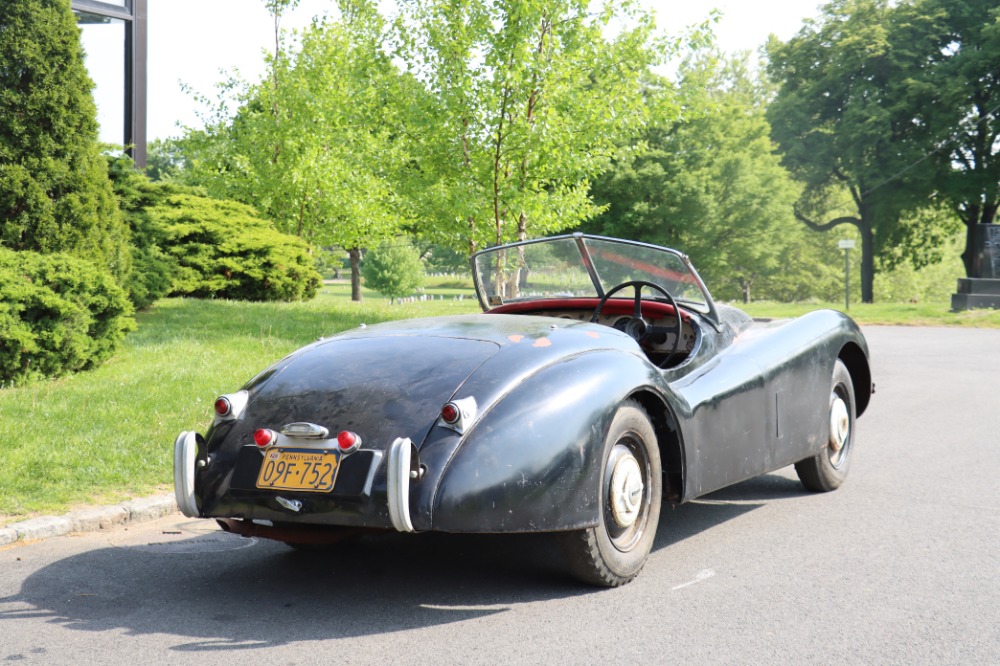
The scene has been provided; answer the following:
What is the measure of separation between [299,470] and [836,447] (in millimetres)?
3765

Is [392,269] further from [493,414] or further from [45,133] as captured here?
[493,414]

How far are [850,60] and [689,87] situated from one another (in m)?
30.1

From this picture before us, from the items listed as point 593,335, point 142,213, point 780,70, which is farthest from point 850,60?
point 593,335

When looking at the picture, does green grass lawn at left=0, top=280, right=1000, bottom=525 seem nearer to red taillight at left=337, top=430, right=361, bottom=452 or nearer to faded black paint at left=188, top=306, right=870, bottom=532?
faded black paint at left=188, top=306, right=870, bottom=532

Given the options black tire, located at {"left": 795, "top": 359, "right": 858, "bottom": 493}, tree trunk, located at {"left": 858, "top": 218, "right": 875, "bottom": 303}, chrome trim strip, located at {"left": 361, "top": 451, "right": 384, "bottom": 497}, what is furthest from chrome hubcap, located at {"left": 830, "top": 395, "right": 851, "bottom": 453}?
tree trunk, located at {"left": 858, "top": 218, "right": 875, "bottom": 303}

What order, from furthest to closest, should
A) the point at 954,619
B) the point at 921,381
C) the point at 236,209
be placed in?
1. the point at 236,209
2. the point at 921,381
3. the point at 954,619

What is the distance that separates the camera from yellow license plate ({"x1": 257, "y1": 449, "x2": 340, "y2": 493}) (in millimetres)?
3771

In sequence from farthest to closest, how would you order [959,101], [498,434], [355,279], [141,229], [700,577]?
[959,101]
[355,279]
[141,229]
[700,577]
[498,434]

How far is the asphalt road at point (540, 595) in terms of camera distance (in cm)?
345

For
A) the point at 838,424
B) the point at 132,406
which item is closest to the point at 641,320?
the point at 838,424

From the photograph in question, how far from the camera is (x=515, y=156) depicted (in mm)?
15047

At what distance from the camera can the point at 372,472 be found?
3703 millimetres

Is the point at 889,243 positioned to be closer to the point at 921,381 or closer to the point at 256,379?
the point at 921,381

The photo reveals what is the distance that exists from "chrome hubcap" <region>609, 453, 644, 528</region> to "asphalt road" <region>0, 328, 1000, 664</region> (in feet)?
0.95
